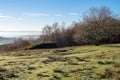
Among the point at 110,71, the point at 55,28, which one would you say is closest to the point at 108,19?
the point at 110,71

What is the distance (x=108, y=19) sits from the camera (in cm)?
6322

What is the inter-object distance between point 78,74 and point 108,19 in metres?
47.8

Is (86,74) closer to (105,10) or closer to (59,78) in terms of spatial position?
(59,78)

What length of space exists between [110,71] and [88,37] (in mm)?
46590

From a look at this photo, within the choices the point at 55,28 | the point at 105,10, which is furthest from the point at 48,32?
the point at 105,10

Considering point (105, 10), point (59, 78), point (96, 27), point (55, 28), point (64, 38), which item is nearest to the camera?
point (59, 78)

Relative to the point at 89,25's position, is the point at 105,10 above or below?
above

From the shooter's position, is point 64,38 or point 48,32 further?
point 48,32

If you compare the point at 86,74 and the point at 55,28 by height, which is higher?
the point at 55,28

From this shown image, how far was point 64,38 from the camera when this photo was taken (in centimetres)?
9219

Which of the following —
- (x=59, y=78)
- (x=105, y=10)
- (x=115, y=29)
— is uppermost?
(x=105, y=10)

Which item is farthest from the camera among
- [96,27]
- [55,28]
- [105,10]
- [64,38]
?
[55,28]

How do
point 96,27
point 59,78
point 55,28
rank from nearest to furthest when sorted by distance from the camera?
point 59,78
point 96,27
point 55,28

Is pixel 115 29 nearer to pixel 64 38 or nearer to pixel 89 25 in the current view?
pixel 89 25
